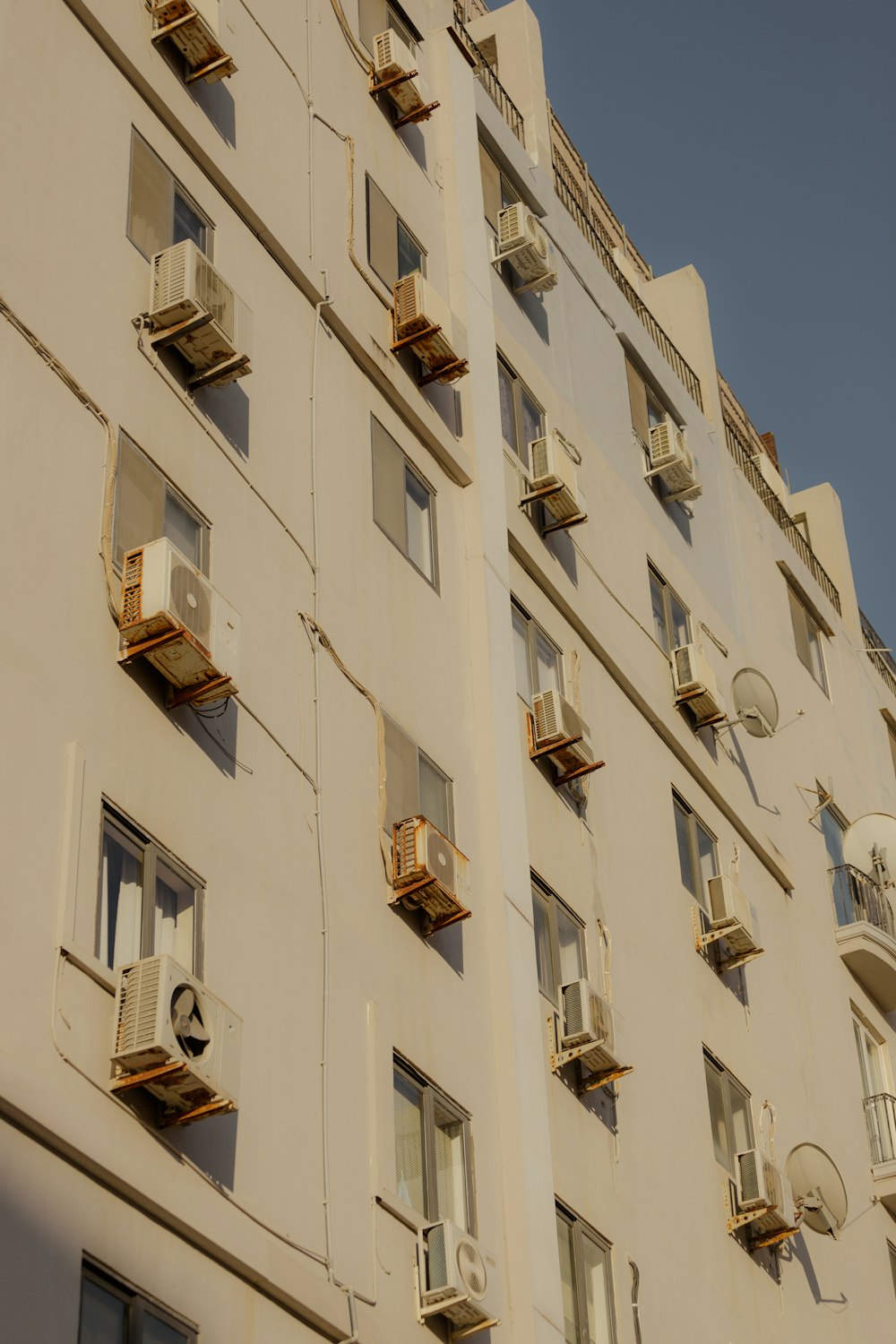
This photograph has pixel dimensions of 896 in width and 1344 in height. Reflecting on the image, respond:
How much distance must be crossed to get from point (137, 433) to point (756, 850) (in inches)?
533

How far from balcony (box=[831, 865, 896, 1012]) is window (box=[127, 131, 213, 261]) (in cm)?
1535

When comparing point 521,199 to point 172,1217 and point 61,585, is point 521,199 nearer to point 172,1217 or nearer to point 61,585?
point 61,585

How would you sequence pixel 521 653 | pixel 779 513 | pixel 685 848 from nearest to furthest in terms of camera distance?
1. pixel 521 653
2. pixel 685 848
3. pixel 779 513

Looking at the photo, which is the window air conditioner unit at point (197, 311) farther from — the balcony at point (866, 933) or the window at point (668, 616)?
the balcony at point (866, 933)

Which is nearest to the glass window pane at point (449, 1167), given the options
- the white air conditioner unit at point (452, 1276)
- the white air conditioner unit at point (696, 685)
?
the white air conditioner unit at point (452, 1276)

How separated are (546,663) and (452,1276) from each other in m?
8.53

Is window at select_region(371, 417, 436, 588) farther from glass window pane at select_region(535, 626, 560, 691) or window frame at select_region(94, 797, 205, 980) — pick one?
window frame at select_region(94, 797, 205, 980)

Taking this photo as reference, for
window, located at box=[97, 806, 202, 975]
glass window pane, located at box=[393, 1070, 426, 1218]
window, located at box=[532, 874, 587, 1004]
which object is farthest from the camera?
window, located at box=[532, 874, 587, 1004]

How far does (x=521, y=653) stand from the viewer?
→ 21453 mm

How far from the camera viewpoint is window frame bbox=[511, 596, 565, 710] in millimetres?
21438

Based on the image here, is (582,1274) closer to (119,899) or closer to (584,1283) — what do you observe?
(584,1283)

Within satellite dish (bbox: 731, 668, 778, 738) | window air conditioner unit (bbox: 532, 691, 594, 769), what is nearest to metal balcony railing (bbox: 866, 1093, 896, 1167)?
satellite dish (bbox: 731, 668, 778, 738)

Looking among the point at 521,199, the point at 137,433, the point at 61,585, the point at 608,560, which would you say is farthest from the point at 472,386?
the point at 61,585

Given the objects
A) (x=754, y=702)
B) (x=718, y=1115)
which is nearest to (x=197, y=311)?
(x=718, y=1115)
